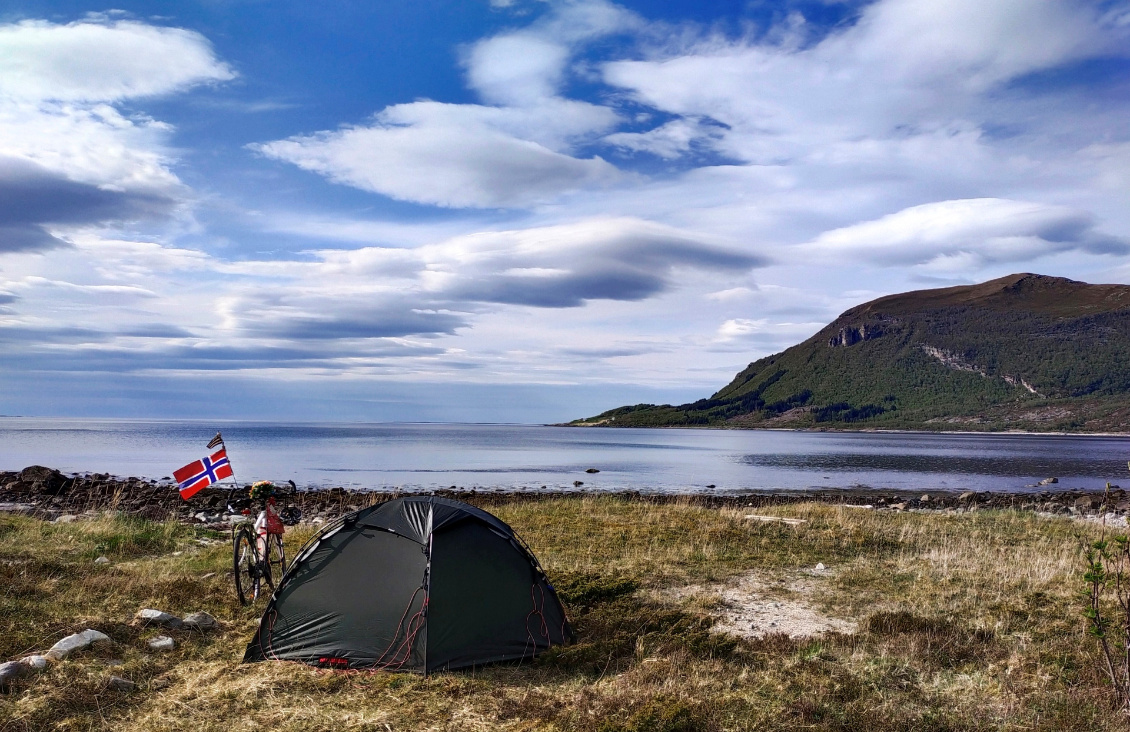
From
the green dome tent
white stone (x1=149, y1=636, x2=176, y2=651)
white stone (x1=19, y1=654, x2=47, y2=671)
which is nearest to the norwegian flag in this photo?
white stone (x1=149, y1=636, x2=176, y2=651)

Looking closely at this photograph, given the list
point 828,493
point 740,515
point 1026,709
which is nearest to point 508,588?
point 1026,709

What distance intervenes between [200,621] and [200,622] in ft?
0.06

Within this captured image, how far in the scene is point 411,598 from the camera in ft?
30.4

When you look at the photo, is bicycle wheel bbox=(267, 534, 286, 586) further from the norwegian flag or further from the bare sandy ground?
the bare sandy ground

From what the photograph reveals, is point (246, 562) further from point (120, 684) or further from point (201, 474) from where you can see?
point (120, 684)

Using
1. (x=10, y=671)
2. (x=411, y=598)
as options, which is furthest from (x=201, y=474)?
(x=411, y=598)

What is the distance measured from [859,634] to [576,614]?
4.16 m

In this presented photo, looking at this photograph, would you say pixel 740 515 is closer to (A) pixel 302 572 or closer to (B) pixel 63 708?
(A) pixel 302 572

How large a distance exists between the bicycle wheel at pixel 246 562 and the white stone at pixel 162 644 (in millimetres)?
2140

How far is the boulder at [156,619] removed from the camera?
9.98 meters

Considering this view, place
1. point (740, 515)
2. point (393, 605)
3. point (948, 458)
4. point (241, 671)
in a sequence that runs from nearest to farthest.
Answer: point (241, 671) < point (393, 605) < point (740, 515) < point (948, 458)

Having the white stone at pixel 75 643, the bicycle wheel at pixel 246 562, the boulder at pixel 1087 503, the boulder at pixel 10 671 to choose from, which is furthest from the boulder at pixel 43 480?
the boulder at pixel 1087 503

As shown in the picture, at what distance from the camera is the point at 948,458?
3319 inches

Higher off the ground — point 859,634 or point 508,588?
point 508,588
